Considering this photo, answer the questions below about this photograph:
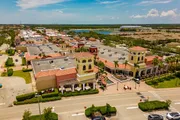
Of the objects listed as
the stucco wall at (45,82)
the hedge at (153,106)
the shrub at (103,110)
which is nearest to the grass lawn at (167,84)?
the hedge at (153,106)

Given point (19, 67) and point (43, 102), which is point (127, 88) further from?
point (19, 67)

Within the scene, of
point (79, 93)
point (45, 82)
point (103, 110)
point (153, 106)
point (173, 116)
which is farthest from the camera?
point (45, 82)

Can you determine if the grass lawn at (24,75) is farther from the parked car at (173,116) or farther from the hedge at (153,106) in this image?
the parked car at (173,116)

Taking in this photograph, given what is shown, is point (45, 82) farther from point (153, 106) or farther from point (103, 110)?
point (153, 106)

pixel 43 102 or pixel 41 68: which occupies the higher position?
pixel 41 68

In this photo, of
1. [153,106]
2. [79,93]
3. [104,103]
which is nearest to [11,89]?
[79,93]

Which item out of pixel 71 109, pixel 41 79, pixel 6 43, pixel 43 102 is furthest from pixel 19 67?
pixel 6 43

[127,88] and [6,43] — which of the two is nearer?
[127,88]

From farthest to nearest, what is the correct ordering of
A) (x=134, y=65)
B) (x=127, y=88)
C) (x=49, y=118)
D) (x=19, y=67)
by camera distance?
(x=19, y=67), (x=134, y=65), (x=127, y=88), (x=49, y=118)
